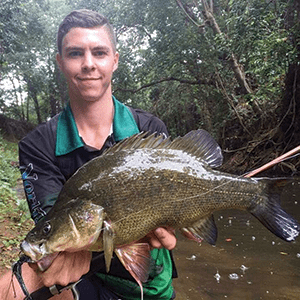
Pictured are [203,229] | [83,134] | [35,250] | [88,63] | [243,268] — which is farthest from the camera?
[243,268]

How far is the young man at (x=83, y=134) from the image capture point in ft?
6.17

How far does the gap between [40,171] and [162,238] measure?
2.74ft

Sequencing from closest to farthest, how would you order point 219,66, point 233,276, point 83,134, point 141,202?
point 141,202 → point 83,134 → point 233,276 → point 219,66

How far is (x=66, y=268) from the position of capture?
5.16ft

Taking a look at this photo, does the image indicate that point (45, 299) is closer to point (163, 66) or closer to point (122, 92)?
point (163, 66)

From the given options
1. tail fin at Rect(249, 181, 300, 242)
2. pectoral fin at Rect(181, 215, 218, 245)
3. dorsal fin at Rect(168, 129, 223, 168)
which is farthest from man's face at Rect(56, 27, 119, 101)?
tail fin at Rect(249, 181, 300, 242)

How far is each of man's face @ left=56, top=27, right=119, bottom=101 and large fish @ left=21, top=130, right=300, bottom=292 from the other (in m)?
0.53

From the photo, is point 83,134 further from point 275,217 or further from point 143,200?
point 275,217

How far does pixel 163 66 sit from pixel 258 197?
1040 cm

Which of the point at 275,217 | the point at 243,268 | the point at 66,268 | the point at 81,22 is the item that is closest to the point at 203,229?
the point at 275,217

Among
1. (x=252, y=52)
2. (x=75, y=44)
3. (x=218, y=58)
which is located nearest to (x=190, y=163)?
(x=75, y=44)

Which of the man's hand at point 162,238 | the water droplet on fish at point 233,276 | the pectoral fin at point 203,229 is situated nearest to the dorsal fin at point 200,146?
the pectoral fin at point 203,229

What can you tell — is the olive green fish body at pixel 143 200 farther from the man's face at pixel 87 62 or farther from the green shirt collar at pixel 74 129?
the man's face at pixel 87 62

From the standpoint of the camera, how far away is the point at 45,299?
1734 millimetres
